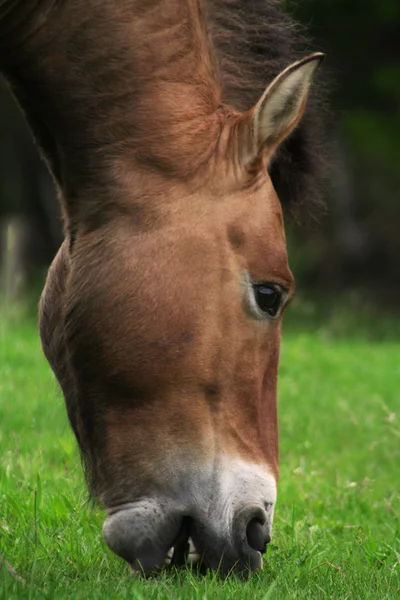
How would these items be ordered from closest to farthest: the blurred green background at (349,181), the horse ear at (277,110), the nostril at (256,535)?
the nostril at (256,535) < the horse ear at (277,110) < the blurred green background at (349,181)

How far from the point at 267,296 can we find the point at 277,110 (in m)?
0.59

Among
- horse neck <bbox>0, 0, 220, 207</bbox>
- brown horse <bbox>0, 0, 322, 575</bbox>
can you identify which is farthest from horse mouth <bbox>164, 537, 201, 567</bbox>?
horse neck <bbox>0, 0, 220, 207</bbox>

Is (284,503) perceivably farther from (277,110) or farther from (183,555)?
(277,110)

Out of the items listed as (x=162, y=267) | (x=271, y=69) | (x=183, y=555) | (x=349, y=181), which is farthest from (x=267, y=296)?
(x=349, y=181)

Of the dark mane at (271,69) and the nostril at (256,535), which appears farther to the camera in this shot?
the dark mane at (271,69)

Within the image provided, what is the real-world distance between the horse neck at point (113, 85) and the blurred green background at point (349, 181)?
1114cm

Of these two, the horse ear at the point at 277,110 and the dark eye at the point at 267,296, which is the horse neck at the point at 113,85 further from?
the dark eye at the point at 267,296

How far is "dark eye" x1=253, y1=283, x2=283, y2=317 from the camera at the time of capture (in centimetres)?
335

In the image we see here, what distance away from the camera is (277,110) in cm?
338

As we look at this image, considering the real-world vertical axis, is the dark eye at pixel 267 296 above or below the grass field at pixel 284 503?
above

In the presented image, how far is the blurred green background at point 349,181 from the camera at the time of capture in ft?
55.1

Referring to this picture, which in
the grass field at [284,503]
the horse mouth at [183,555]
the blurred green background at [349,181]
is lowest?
the blurred green background at [349,181]

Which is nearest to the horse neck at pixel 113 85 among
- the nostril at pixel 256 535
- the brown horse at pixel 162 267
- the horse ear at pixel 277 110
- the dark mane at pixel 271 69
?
the brown horse at pixel 162 267

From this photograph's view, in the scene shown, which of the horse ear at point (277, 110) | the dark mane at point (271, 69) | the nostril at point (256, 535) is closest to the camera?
the nostril at point (256, 535)
